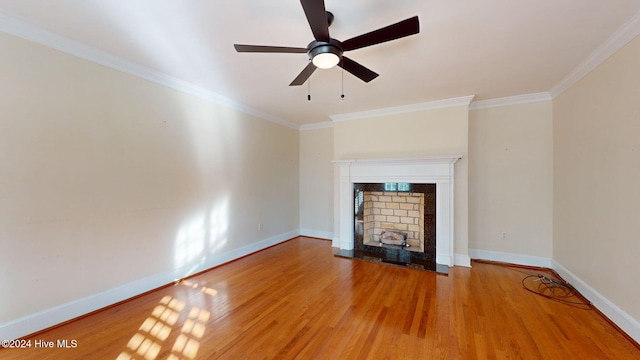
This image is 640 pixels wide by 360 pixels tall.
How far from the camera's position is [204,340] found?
1.94 meters

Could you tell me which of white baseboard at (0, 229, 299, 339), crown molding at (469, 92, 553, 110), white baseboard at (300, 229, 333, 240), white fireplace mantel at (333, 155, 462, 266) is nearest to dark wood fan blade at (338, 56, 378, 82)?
white fireplace mantel at (333, 155, 462, 266)

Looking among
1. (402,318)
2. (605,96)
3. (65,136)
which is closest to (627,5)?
(605,96)

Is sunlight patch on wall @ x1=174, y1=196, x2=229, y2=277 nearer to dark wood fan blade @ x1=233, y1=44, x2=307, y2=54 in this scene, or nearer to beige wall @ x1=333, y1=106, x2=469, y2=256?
beige wall @ x1=333, y1=106, x2=469, y2=256

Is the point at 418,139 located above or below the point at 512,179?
above

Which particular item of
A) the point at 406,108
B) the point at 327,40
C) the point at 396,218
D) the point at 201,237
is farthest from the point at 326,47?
the point at 396,218

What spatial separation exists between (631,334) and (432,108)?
3094mm

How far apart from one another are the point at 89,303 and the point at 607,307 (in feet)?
16.3

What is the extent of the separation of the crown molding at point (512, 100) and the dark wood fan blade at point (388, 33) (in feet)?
9.27

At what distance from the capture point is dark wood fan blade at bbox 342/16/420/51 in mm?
1493

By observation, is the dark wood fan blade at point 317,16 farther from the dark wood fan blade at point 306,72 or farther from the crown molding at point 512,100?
the crown molding at point 512,100

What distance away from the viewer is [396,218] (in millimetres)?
4133

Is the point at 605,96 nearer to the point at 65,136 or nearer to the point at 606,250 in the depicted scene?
the point at 606,250

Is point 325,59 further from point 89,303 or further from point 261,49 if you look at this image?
point 89,303

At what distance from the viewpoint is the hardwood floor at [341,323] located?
71.4 inches
